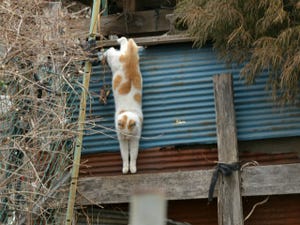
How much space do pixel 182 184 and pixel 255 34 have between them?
1514 millimetres

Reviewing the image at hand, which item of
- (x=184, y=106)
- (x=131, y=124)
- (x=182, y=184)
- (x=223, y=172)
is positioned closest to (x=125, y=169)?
(x=131, y=124)

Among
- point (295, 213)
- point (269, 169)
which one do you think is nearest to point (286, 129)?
point (269, 169)

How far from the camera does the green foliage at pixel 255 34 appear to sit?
14.2 ft

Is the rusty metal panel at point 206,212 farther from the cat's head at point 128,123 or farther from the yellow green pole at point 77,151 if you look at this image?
the cat's head at point 128,123

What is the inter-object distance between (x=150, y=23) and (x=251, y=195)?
9.66 feet

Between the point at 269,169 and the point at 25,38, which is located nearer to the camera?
the point at 25,38

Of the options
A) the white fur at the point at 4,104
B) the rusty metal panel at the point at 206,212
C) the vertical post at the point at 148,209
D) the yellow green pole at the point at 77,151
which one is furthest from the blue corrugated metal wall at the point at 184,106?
the vertical post at the point at 148,209

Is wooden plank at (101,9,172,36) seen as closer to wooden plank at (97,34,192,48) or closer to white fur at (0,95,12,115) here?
wooden plank at (97,34,192,48)

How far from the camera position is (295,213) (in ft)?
17.0

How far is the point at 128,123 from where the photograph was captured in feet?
16.5

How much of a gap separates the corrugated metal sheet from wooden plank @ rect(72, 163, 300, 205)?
0.20 meters

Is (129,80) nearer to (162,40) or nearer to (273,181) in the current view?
(162,40)

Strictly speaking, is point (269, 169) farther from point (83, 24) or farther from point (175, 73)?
point (83, 24)

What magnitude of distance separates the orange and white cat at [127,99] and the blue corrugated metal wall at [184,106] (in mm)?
146
